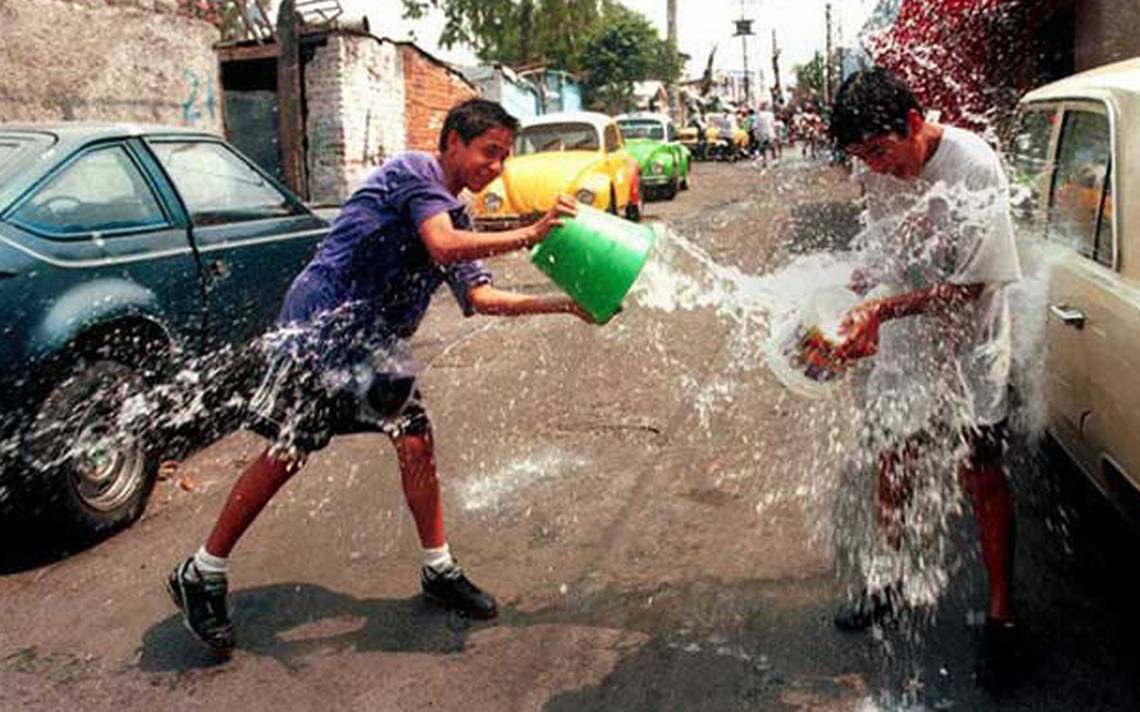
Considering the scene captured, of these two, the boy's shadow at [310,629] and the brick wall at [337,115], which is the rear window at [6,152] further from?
the brick wall at [337,115]

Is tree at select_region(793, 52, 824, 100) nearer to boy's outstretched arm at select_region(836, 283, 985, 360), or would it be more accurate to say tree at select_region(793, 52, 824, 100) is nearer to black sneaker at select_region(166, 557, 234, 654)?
boy's outstretched arm at select_region(836, 283, 985, 360)

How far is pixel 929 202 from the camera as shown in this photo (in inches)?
113

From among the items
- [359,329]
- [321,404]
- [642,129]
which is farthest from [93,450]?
[642,129]

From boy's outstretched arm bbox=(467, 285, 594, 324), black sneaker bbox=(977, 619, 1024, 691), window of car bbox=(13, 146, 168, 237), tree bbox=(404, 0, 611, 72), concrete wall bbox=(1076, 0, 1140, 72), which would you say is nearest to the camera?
black sneaker bbox=(977, 619, 1024, 691)

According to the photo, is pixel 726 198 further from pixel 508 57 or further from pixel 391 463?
pixel 508 57

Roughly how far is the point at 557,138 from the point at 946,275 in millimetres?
12006

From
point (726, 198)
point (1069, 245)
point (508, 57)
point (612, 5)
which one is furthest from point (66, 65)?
point (612, 5)

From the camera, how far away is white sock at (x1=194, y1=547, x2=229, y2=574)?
3.26 metres

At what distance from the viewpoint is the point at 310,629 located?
3424 millimetres

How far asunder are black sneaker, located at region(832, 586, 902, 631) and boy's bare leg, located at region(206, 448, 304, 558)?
1.89m

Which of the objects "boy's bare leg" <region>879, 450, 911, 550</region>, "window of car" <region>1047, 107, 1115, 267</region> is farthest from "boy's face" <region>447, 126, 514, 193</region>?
"window of car" <region>1047, 107, 1115, 267</region>

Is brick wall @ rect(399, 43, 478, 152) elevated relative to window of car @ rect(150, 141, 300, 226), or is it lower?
elevated

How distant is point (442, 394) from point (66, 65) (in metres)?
6.81

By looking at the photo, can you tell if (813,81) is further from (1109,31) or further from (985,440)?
(985,440)
